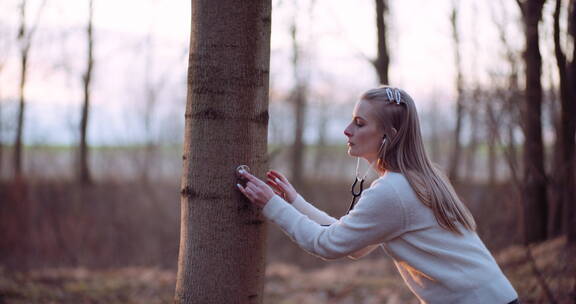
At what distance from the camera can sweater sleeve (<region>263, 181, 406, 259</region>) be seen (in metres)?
2.38

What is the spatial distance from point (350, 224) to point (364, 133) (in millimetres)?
440

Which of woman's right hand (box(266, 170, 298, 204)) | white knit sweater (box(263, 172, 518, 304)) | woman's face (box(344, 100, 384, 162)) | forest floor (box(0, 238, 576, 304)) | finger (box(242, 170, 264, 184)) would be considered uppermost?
woman's face (box(344, 100, 384, 162))

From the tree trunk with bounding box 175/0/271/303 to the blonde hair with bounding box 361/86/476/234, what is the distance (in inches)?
21.9

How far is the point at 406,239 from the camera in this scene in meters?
2.46

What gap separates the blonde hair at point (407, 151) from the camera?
2.48 metres

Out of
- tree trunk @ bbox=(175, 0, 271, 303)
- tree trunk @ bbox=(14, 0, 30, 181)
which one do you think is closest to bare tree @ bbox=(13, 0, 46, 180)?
tree trunk @ bbox=(14, 0, 30, 181)

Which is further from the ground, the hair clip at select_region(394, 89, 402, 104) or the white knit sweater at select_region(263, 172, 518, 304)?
the hair clip at select_region(394, 89, 402, 104)

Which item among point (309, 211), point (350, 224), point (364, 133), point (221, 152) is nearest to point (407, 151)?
point (364, 133)

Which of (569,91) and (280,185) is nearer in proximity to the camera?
(280,185)

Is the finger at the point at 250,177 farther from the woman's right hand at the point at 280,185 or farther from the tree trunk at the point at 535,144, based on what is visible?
the tree trunk at the point at 535,144

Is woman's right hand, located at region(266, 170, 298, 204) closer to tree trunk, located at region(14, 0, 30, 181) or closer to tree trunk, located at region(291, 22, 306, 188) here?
tree trunk, located at region(14, 0, 30, 181)

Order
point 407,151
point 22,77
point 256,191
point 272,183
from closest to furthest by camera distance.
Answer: point 256,191, point 407,151, point 272,183, point 22,77

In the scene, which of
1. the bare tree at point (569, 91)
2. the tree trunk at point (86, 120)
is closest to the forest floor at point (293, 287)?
the bare tree at point (569, 91)

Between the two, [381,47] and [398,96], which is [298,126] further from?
[398,96]
